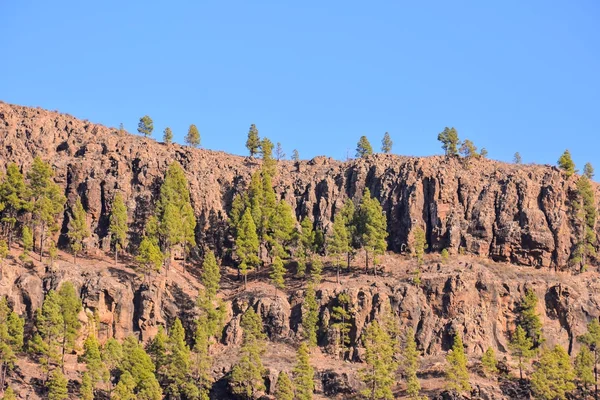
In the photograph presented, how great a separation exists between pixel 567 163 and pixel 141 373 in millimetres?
99386

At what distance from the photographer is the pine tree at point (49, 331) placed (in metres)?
141

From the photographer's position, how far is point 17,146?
189 m

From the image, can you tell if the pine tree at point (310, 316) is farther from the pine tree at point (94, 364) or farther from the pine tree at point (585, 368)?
the pine tree at point (585, 368)

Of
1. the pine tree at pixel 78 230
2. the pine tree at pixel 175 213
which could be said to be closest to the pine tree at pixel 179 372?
the pine tree at pixel 175 213

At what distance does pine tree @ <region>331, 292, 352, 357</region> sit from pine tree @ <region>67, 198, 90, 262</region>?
43.5 metres

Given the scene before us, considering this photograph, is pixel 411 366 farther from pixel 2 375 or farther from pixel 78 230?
pixel 78 230

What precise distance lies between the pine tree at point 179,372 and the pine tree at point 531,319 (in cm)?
5636

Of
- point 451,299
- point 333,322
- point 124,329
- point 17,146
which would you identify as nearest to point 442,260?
point 451,299

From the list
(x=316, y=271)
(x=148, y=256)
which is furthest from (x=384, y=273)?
(x=148, y=256)

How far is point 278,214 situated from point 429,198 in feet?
98.5

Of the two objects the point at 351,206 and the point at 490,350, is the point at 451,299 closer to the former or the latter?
the point at 490,350

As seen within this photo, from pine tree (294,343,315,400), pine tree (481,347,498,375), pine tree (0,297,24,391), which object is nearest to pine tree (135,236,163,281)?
pine tree (0,297,24,391)

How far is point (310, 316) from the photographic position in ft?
527

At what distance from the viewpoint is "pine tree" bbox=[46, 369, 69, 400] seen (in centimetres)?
13388
